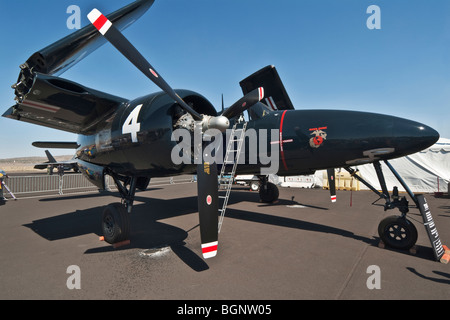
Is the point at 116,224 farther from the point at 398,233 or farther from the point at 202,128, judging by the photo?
the point at 398,233

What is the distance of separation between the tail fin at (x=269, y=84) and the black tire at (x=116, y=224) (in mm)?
10935

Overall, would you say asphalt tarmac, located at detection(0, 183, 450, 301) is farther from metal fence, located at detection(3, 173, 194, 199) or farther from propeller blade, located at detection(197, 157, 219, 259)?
metal fence, located at detection(3, 173, 194, 199)

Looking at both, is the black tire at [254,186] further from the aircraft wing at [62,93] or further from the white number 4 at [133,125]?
the white number 4 at [133,125]

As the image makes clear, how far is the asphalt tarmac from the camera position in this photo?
3.61 meters

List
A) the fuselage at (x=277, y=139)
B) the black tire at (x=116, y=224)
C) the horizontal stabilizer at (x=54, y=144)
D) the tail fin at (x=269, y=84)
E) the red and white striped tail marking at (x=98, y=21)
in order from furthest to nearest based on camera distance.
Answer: the tail fin at (x=269, y=84)
the horizontal stabilizer at (x=54, y=144)
the black tire at (x=116, y=224)
the fuselage at (x=277, y=139)
the red and white striped tail marking at (x=98, y=21)

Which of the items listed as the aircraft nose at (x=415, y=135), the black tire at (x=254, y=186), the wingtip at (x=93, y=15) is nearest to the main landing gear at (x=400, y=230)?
the aircraft nose at (x=415, y=135)

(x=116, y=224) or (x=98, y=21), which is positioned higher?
(x=98, y=21)

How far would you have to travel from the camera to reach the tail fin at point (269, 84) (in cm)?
1473

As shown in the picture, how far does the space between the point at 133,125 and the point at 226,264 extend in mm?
3857

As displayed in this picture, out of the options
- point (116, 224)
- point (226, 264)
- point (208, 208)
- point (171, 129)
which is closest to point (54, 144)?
point (116, 224)

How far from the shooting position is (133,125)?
5680 millimetres
